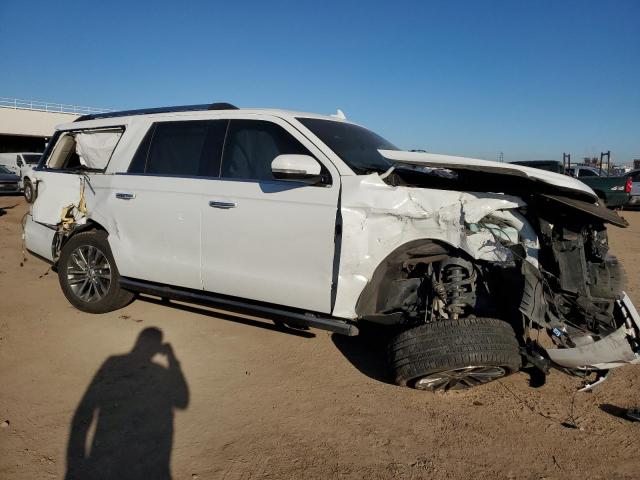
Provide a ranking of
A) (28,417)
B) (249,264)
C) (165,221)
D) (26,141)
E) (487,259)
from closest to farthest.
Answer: (28,417) → (487,259) → (249,264) → (165,221) → (26,141)

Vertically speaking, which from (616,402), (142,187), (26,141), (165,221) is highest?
(26,141)

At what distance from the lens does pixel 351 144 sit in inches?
162

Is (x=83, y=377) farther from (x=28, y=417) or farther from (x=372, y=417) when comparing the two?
(x=372, y=417)

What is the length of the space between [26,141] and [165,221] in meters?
49.2

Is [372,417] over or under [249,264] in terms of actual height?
under

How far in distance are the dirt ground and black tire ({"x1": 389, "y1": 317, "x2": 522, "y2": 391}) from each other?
0.29 metres

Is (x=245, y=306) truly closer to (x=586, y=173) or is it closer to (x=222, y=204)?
(x=222, y=204)

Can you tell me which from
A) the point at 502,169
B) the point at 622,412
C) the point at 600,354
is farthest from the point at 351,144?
the point at 622,412

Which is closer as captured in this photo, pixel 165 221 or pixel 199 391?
pixel 199 391

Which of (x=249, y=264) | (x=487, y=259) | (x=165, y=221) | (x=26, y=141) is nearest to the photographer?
(x=487, y=259)

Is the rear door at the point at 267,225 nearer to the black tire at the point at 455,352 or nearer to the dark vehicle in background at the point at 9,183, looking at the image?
the black tire at the point at 455,352

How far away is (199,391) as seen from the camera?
11.7 ft

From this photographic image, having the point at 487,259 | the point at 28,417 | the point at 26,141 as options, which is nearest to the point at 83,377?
the point at 28,417

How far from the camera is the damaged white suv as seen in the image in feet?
10.7
